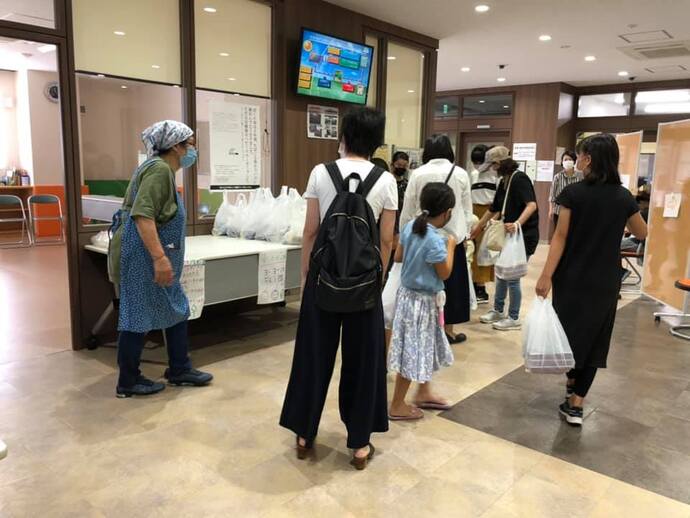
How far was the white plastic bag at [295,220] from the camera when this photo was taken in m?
4.07

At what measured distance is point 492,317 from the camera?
473 centimetres

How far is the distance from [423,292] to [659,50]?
650cm

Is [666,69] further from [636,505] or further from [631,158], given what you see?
[636,505]

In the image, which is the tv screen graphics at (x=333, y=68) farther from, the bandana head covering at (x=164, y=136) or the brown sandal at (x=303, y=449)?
the brown sandal at (x=303, y=449)

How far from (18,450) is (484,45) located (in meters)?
6.69

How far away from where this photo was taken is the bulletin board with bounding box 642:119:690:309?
4945 millimetres

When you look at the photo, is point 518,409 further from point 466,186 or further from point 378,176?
point 378,176

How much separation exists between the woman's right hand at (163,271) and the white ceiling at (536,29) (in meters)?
3.57

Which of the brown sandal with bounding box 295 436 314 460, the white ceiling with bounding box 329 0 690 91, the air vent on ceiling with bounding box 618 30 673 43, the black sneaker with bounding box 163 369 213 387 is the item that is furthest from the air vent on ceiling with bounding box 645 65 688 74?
the brown sandal with bounding box 295 436 314 460

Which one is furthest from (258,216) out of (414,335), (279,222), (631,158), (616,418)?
(631,158)

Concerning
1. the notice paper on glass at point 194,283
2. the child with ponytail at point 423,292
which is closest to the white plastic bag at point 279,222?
the notice paper on glass at point 194,283

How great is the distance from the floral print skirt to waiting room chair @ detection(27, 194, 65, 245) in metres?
7.67

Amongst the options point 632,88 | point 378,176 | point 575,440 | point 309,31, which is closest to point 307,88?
point 309,31

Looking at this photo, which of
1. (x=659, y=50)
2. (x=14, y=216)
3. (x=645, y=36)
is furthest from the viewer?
(x=14, y=216)
